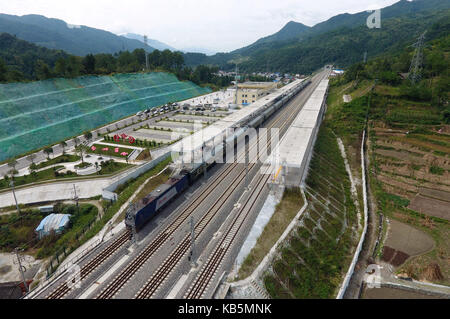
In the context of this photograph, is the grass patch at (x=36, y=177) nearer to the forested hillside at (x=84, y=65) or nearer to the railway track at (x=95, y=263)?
the railway track at (x=95, y=263)

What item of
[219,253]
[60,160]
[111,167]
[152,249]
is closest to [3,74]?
[60,160]

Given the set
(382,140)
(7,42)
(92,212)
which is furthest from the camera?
(7,42)

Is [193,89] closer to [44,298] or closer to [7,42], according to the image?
[44,298]

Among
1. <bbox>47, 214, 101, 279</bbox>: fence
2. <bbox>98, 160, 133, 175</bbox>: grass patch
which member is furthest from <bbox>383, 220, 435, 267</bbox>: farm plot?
<bbox>98, 160, 133, 175</bbox>: grass patch

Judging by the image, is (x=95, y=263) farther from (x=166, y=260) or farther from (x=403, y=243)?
(x=403, y=243)

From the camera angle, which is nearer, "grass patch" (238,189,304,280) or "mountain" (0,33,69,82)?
"grass patch" (238,189,304,280)

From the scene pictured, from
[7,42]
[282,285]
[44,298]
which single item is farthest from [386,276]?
[7,42]

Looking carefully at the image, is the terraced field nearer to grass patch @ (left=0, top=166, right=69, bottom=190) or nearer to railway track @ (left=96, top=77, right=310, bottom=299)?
railway track @ (left=96, top=77, right=310, bottom=299)
